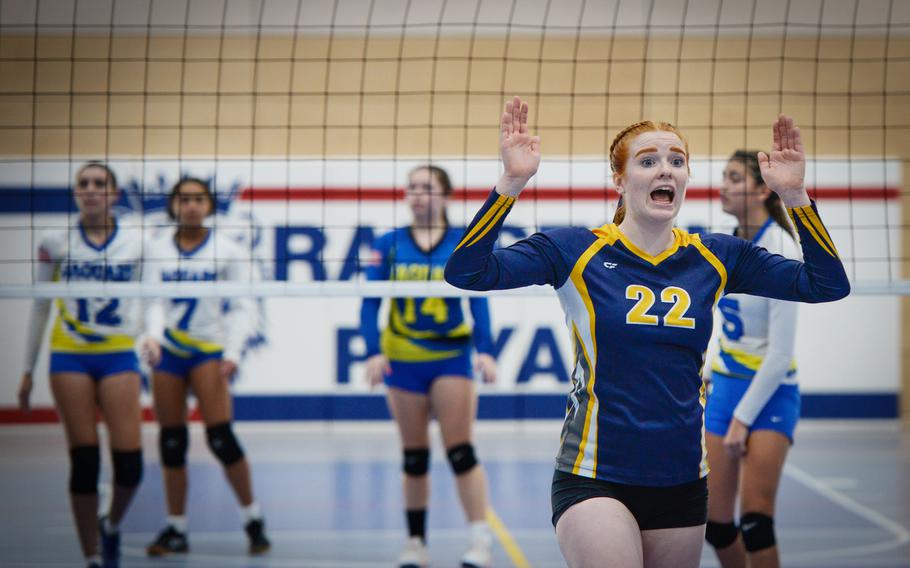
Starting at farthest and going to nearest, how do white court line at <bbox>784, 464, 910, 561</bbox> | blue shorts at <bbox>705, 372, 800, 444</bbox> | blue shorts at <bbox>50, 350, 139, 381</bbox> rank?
1. white court line at <bbox>784, 464, 910, 561</bbox>
2. blue shorts at <bbox>50, 350, 139, 381</bbox>
3. blue shorts at <bbox>705, 372, 800, 444</bbox>

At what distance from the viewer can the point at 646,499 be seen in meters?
2.80

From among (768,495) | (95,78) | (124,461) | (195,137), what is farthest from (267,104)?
(768,495)

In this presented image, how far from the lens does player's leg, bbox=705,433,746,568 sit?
4223mm

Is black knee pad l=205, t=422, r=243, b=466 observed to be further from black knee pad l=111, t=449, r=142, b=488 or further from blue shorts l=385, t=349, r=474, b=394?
blue shorts l=385, t=349, r=474, b=394

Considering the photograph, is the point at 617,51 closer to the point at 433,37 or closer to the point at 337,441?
the point at 433,37

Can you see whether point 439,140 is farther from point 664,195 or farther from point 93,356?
point 664,195

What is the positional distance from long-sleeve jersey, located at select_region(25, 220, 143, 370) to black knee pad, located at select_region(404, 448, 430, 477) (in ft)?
4.84

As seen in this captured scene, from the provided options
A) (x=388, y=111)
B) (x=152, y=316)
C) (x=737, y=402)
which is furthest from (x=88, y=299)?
(x=388, y=111)

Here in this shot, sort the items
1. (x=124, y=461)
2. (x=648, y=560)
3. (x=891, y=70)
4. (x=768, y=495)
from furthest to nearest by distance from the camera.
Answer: (x=891, y=70) < (x=124, y=461) < (x=768, y=495) < (x=648, y=560)

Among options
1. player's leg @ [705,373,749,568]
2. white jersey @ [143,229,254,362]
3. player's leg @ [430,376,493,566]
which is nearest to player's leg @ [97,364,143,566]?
white jersey @ [143,229,254,362]

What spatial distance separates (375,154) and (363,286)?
617 centimetres

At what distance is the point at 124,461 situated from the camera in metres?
5.30

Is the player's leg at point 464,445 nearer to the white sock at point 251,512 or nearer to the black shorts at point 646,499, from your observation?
the white sock at point 251,512

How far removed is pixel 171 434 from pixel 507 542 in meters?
1.96
